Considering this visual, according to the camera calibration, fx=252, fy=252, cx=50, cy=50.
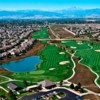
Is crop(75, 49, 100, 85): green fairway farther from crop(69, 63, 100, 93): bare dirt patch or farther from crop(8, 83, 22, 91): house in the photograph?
crop(8, 83, 22, 91): house

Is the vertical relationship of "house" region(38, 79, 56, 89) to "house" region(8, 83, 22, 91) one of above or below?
above

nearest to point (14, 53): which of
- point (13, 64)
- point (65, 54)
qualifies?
point (13, 64)

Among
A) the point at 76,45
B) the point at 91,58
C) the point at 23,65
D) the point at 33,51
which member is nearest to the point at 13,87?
the point at 23,65

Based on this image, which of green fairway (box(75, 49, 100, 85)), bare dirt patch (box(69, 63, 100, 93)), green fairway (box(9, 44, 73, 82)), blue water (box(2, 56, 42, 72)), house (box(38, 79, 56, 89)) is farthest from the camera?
blue water (box(2, 56, 42, 72))

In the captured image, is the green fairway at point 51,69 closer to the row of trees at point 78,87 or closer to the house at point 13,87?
the house at point 13,87

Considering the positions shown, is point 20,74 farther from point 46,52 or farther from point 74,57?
point 46,52

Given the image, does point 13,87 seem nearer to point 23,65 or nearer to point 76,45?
point 23,65

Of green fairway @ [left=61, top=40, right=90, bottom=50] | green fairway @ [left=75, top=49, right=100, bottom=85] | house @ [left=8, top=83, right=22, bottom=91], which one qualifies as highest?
green fairway @ [left=61, top=40, right=90, bottom=50]

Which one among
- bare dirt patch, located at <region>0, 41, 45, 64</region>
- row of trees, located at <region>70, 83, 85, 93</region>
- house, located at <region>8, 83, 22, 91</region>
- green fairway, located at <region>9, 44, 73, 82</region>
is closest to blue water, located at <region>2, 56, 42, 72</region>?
green fairway, located at <region>9, 44, 73, 82</region>
